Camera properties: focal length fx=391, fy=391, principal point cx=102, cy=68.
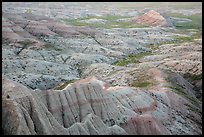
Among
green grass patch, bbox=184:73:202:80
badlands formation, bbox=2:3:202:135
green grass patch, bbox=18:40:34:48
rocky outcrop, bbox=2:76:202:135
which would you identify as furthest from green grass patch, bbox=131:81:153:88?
green grass patch, bbox=18:40:34:48

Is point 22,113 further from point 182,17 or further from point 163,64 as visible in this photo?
point 182,17

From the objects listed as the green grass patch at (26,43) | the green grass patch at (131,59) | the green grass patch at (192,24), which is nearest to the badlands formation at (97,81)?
the green grass patch at (131,59)

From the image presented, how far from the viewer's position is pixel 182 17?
192 meters

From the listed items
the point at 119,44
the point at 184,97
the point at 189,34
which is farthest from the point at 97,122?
the point at 189,34

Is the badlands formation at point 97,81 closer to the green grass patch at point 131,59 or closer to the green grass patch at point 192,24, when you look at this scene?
the green grass patch at point 131,59

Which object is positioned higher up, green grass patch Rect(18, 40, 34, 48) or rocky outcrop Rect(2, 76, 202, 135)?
rocky outcrop Rect(2, 76, 202, 135)

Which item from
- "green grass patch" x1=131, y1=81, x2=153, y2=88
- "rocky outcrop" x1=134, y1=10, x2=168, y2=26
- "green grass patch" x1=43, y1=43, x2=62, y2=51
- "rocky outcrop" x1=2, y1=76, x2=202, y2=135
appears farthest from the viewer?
"rocky outcrop" x1=134, y1=10, x2=168, y2=26

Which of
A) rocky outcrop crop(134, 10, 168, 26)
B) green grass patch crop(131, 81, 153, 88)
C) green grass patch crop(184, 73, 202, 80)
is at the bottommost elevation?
rocky outcrop crop(134, 10, 168, 26)

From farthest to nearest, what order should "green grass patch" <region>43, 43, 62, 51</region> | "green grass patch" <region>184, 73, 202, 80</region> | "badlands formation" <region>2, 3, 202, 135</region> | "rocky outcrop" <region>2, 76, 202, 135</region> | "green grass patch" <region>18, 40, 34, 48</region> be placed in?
"green grass patch" <region>43, 43, 62, 51</region>, "green grass patch" <region>18, 40, 34, 48</region>, "green grass patch" <region>184, 73, 202, 80</region>, "badlands formation" <region>2, 3, 202, 135</region>, "rocky outcrop" <region>2, 76, 202, 135</region>

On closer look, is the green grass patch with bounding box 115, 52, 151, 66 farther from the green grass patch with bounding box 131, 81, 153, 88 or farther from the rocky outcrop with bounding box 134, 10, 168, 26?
the rocky outcrop with bounding box 134, 10, 168, 26

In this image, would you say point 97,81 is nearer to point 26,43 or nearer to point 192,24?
point 26,43

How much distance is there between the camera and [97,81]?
197 feet

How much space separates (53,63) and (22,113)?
153ft

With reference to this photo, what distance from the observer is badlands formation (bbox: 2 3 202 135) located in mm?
39281
